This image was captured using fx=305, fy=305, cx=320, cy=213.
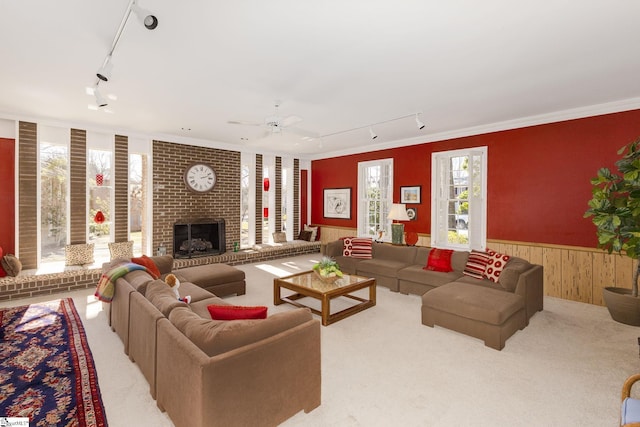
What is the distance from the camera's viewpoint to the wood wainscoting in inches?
174

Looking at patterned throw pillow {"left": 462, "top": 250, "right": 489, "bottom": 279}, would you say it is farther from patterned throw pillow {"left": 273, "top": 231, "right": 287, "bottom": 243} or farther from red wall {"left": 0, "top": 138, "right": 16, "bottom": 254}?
red wall {"left": 0, "top": 138, "right": 16, "bottom": 254}

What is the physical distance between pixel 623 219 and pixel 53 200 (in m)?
8.76

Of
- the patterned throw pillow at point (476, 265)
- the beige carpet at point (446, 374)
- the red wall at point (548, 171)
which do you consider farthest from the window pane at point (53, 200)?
the red wall at point (548, 171)

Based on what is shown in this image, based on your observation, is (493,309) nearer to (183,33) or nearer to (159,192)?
(183,33)

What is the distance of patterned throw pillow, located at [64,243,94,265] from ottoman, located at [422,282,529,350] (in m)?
5.95

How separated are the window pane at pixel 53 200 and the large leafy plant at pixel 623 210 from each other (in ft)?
27.6

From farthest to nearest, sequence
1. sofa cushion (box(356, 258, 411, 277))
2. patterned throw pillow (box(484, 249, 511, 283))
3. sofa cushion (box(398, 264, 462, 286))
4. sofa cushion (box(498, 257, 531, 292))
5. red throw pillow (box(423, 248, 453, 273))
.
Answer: sofa cushion (box(356, 258, 411, 277))
red throw pillow (box(423, 248, 453, 273))
sofa cushion (box(398, 264, 462, 286))
patterned throw pillow (box(484, 249, 511, 283))
sofa cushion (box(498, 257, 531, 292))

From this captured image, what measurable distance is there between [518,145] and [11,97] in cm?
784

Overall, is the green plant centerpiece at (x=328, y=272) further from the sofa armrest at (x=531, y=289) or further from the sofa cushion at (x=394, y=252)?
the sofa armrest at (x=531, y=289)

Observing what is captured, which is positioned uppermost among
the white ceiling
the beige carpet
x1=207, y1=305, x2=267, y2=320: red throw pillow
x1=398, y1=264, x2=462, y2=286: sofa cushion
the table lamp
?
the white ceiling

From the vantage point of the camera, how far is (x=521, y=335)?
357cm

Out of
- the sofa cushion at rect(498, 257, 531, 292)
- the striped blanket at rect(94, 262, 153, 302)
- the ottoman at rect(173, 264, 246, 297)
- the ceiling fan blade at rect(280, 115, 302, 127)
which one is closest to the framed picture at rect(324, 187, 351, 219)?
the ceiling fan blade at rect(280, 115, 302, 127)

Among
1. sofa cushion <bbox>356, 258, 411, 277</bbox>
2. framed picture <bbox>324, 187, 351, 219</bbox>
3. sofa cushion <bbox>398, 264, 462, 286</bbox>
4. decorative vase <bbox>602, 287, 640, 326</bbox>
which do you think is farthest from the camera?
framed picture <bbox>324, 187, 351, 219</bbox>

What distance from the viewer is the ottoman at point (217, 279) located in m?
4.54
